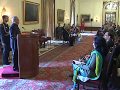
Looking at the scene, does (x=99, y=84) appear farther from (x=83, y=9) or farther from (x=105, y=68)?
(x=83, y=9)

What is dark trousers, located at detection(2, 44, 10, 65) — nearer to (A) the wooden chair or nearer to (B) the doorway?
(A) the wooden chair

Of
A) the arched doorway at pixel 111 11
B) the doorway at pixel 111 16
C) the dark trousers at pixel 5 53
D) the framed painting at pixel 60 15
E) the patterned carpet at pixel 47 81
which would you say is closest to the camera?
the patterned carpet at pixel 47 81

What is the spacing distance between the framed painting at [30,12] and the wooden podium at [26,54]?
461cm

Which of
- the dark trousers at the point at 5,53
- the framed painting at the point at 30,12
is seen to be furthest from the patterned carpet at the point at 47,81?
the framed painting at the point at 30,12

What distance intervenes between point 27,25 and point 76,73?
6827 mm

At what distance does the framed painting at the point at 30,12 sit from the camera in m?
10.5

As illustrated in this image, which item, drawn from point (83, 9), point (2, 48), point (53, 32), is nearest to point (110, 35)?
point (2, 48)

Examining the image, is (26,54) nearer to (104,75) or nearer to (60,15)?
(104,75)

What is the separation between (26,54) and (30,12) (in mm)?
5578

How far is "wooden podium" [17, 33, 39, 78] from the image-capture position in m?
5.89

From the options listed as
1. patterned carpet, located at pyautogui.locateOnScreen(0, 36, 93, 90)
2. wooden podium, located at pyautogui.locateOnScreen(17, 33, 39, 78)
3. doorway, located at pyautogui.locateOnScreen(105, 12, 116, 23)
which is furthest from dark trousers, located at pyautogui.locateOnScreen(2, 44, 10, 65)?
doorway, located at pyautogui.locateOnScreen(105, 12, 116, 23)

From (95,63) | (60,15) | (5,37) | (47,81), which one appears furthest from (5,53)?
(60,15)

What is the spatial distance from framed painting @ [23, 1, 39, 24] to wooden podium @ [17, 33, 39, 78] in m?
4.61

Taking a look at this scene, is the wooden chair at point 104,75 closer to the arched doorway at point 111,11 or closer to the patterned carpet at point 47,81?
the patterned carpet at point 47,81
